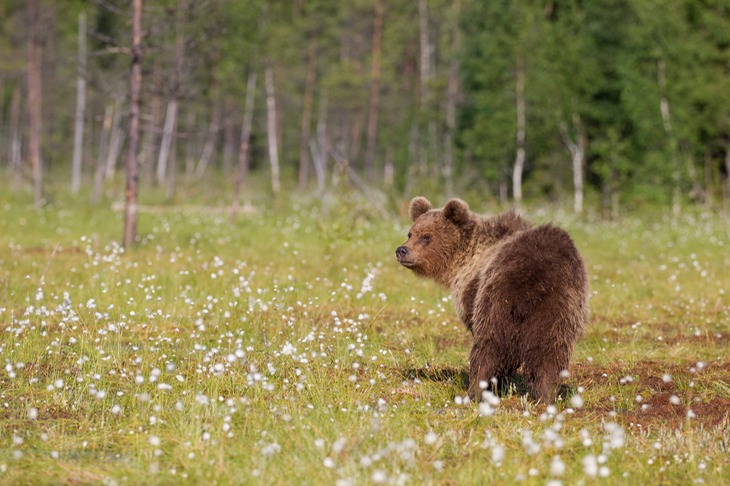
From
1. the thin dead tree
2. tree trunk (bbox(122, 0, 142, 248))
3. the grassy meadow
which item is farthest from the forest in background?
the grassy meadow

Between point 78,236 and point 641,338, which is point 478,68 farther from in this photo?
point 641,338

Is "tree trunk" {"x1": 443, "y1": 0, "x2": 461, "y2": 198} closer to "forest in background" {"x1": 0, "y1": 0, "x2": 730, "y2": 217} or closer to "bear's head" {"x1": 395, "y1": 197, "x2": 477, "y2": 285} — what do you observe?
"forest in background" {"x1": 0, "y1": 0, "x2": 730, "y2": 217}

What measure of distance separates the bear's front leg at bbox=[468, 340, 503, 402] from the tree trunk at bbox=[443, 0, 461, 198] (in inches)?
1100

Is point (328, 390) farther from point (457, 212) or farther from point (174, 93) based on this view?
point (174, 93)

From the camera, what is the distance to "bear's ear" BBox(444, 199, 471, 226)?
25.0 ft

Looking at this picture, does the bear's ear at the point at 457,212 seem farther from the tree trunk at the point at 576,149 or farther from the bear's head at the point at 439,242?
the tree trunk at the point at 576,149

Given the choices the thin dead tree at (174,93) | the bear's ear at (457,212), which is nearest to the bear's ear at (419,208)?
the bear's ear at (457,212)

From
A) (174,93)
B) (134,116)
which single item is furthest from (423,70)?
(134,116)

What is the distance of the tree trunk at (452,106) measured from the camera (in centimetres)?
3675

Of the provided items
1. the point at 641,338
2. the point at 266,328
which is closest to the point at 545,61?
the point at 641,338

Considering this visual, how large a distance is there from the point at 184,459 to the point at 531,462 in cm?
228

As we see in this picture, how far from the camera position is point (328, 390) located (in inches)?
243

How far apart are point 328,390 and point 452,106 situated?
3494 centimetres

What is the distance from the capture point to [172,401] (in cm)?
587
